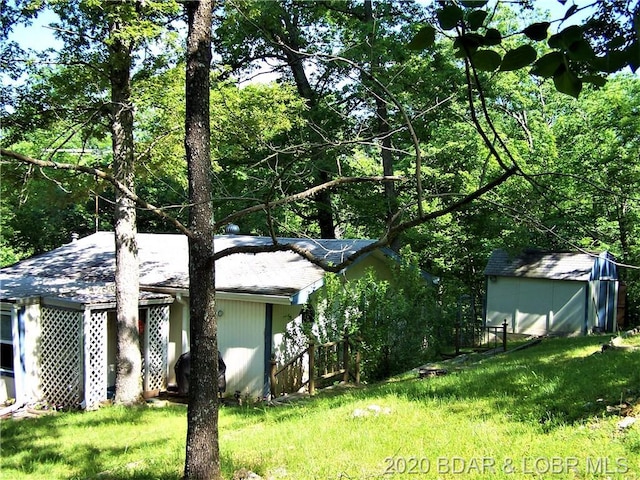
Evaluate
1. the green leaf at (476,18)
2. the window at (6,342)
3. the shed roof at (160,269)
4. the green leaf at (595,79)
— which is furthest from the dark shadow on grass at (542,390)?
the window at (6,342)

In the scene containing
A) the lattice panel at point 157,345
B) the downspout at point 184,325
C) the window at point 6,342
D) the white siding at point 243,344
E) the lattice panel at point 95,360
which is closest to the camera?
the lattice panel at point 95,360

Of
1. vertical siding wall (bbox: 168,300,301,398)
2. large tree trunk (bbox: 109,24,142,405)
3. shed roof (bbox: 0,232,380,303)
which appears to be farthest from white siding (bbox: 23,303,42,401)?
vertical siding wall (bbox: 168,300,301,398)

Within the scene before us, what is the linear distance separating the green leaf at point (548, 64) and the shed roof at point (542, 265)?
774 inches

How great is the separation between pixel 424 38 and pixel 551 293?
65.9 feet

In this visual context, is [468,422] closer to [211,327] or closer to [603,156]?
[211,327]

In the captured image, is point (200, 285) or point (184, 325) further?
point (184, 325)

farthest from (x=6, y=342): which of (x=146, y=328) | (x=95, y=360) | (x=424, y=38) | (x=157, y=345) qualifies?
(x=424, y=38)

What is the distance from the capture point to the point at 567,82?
4.42 ft

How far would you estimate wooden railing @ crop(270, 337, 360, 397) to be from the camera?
10.7 meters

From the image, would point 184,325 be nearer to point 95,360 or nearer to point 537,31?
point 95,360

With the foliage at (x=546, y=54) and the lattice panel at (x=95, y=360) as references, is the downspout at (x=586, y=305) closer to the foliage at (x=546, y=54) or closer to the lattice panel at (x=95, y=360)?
the lattice panel at (x=95, y=360)

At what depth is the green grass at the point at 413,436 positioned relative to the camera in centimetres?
412

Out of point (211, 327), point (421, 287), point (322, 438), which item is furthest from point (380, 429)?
point (421, 287)

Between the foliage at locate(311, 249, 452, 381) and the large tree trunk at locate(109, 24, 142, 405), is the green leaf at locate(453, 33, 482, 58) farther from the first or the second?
the foliage at locate(311, 249, 452, 381)
